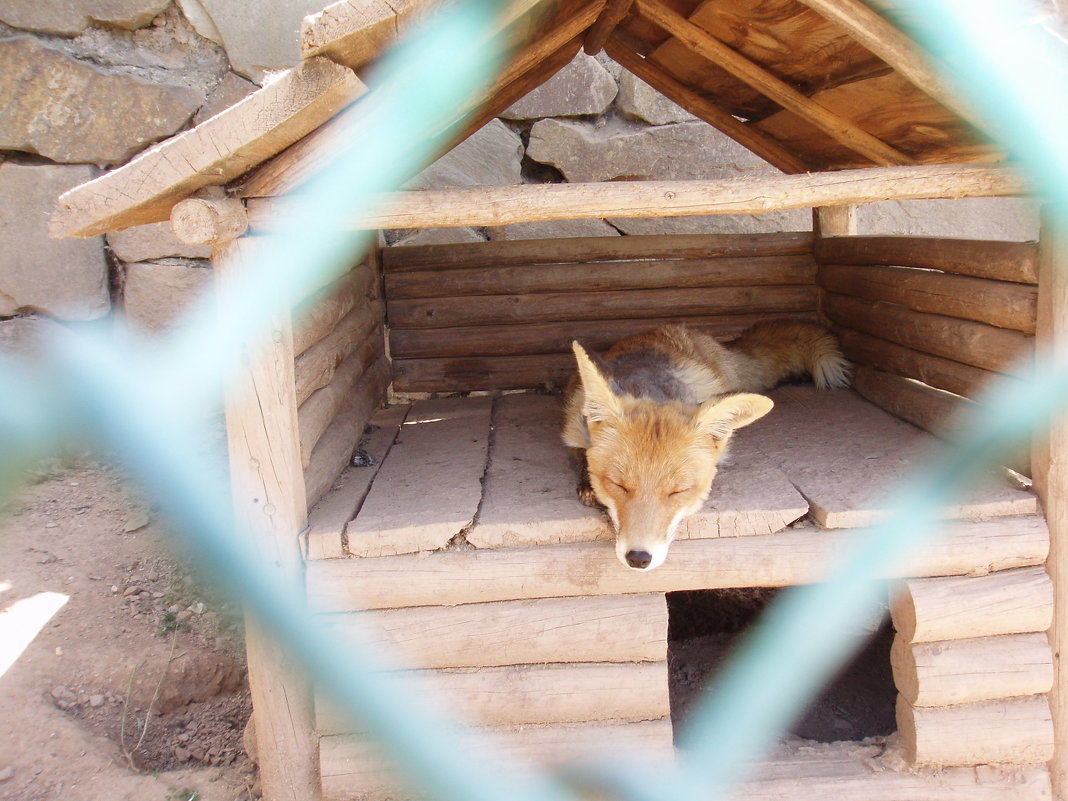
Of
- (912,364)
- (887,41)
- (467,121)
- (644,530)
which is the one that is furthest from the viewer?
(467,121)

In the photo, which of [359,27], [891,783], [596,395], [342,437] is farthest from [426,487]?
[891,783]

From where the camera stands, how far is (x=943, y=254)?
3.88 meters

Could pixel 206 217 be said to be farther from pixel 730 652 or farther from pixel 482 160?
pixel 730 652

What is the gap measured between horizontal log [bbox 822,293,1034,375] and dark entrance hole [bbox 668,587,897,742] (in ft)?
5.78

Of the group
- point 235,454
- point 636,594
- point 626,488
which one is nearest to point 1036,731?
point 636,594

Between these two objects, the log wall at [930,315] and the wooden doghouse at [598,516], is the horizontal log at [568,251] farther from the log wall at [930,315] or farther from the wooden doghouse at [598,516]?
the wooden doghouse at [598,516]

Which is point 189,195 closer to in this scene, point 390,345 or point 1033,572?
point 390,345

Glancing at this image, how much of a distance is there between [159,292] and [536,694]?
3.81 m

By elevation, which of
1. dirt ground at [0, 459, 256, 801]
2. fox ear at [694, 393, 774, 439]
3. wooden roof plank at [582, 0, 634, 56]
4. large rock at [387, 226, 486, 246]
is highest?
wooden roof plank at [582, 0, 634, 56]

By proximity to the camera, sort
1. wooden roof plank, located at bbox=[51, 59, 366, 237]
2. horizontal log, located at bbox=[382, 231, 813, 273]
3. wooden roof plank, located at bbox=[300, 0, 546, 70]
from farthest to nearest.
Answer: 1. horizontal log, located at bbox=[382, 231, 813, 273]
2. wooden roof plank, located at bbox=[51, 59, 366, 237]
3. wooden roof plank, located at bbox=[300, 0, 546, 70]

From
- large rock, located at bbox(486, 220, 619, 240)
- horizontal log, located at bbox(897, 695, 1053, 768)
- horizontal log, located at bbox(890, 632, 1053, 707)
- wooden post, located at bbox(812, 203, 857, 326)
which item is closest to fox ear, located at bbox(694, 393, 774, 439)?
horizontal log, located at bbox(890, 632, 1053, 707)

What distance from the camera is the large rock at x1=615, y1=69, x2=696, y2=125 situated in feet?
18.8

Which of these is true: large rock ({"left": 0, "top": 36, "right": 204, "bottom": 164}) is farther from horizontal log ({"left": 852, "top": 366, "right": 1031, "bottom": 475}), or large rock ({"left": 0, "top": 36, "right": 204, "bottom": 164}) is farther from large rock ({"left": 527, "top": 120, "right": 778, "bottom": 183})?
horizontal log ({"left": 852, "top": 366, "right": 1031, "bottom": 475})

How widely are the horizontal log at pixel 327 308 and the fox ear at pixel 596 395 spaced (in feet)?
4.11
